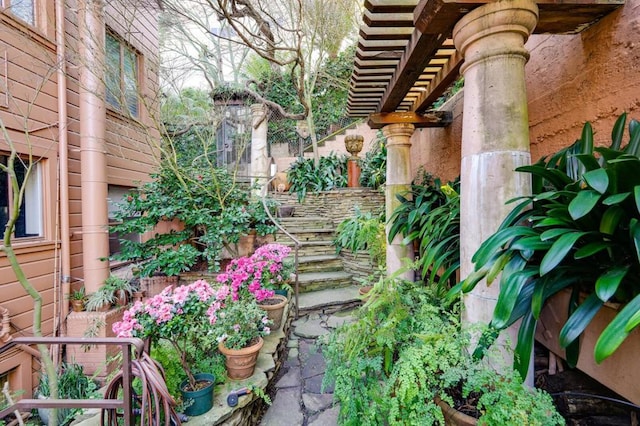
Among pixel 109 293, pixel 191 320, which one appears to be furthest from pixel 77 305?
pixel 191 320

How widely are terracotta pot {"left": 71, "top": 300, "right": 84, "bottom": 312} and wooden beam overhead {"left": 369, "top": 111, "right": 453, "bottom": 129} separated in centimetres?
354

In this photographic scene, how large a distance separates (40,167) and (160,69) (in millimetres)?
2090

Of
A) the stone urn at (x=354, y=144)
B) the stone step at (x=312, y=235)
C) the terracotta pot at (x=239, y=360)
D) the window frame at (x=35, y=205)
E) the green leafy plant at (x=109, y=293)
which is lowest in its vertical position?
the terracotta pot at (x=239, y=360)

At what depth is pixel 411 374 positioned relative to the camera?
1.14m

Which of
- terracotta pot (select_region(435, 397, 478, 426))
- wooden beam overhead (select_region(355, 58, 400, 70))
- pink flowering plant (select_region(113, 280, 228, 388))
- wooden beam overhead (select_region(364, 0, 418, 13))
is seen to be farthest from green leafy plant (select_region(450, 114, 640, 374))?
pink flowering plant (select_region(113, 280, 228, 388))

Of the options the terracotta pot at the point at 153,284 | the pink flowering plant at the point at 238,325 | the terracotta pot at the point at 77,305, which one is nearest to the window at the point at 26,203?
the terracotta pot at the point at 77,305

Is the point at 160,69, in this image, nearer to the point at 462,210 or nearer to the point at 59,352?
the point at 59,352

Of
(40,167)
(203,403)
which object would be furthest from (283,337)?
(40,167)

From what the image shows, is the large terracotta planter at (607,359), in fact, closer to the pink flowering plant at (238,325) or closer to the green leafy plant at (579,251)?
the green leafy plant at (579,251)

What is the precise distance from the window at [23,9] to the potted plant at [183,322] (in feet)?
10.2

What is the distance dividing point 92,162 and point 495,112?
12.2ft

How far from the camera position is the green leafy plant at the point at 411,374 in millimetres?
985

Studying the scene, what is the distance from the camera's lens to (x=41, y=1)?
2938 mm

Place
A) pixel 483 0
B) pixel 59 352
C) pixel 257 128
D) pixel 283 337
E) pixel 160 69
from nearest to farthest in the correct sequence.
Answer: pixel 483 0, pixel 283 337, pixel 59 352, pixel 160 69, pixel 257 128
